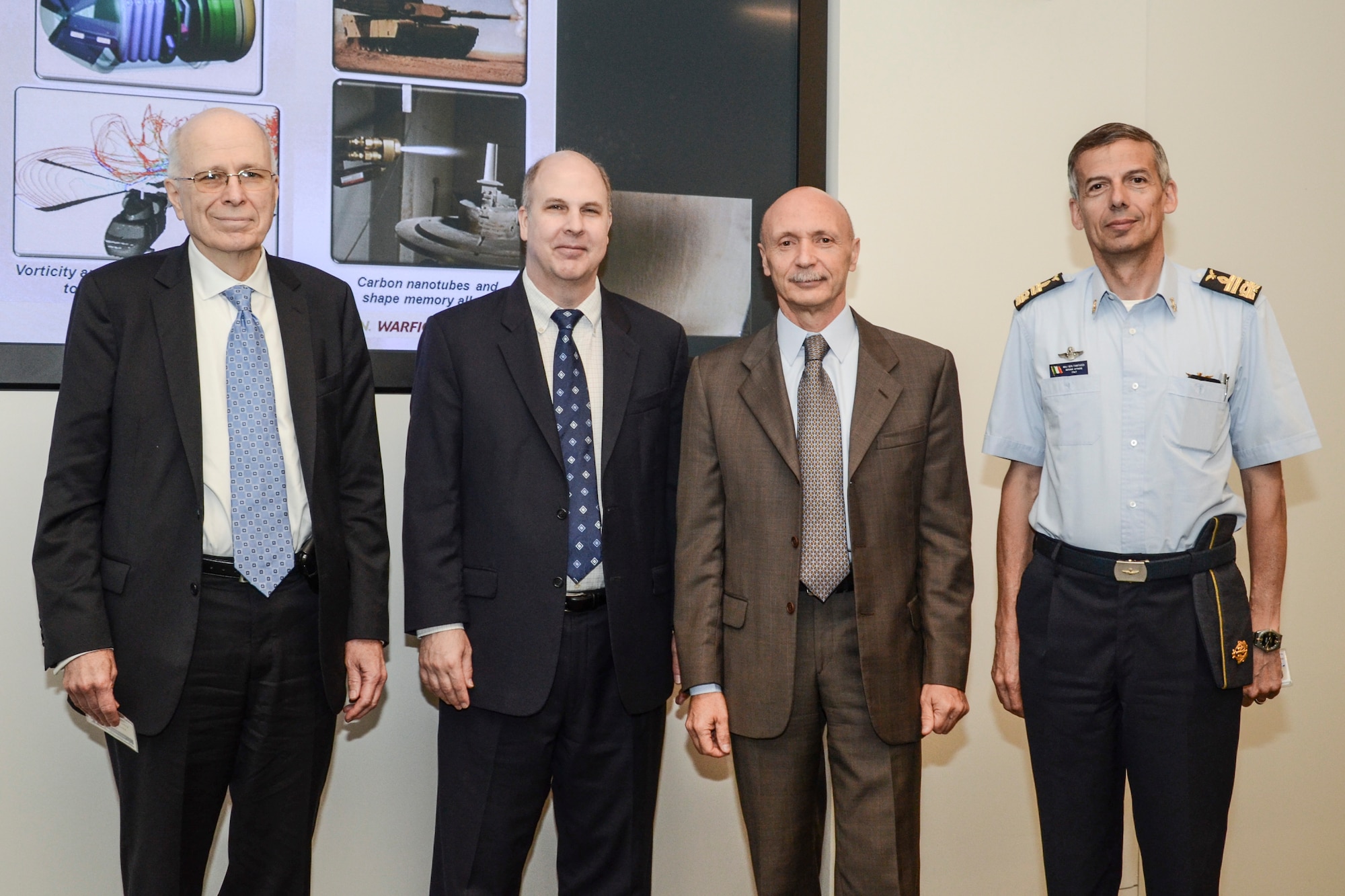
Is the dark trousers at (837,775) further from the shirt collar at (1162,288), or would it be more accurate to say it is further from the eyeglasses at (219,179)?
the eyeglasses at (219,179)

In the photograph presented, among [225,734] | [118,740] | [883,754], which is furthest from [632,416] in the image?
[118,740]

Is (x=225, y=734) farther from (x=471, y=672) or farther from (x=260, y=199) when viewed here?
(x=260, y=199)

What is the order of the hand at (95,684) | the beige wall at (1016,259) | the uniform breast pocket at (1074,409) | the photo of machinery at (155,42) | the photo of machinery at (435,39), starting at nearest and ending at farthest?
the hand at (95,684) → the uniform breast pocket at (1074,409) → the photo of machinery at (155,42) → the photo of machinery at (435,39) → the beige wall at (1016,259)

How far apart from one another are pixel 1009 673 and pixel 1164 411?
0.63 m

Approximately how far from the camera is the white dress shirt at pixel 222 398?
6.48ft

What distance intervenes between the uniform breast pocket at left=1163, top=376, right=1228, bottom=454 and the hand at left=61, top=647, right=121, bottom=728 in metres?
2.07

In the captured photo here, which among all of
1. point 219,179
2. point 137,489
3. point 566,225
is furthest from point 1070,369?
point 137,489

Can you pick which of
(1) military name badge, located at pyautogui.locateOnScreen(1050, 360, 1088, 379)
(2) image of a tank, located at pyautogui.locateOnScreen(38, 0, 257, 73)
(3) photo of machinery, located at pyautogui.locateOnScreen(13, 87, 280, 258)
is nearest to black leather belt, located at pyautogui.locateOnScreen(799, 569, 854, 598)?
(1) military name badge, located at pyautogui.locateOnScreen(1050, 360, 1088, 379)

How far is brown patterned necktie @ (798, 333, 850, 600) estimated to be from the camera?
2.04m

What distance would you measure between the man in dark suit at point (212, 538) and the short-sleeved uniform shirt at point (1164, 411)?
4.76ft

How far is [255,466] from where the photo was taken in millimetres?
1983

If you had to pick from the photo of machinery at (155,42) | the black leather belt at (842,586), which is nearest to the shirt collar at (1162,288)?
the black leather belt at (842,586)

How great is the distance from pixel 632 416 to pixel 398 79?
1.15 metres

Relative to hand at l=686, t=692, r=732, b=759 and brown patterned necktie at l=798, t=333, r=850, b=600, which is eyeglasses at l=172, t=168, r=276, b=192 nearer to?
brown patterned necktie at l=798, t=333, r=850, b=600
